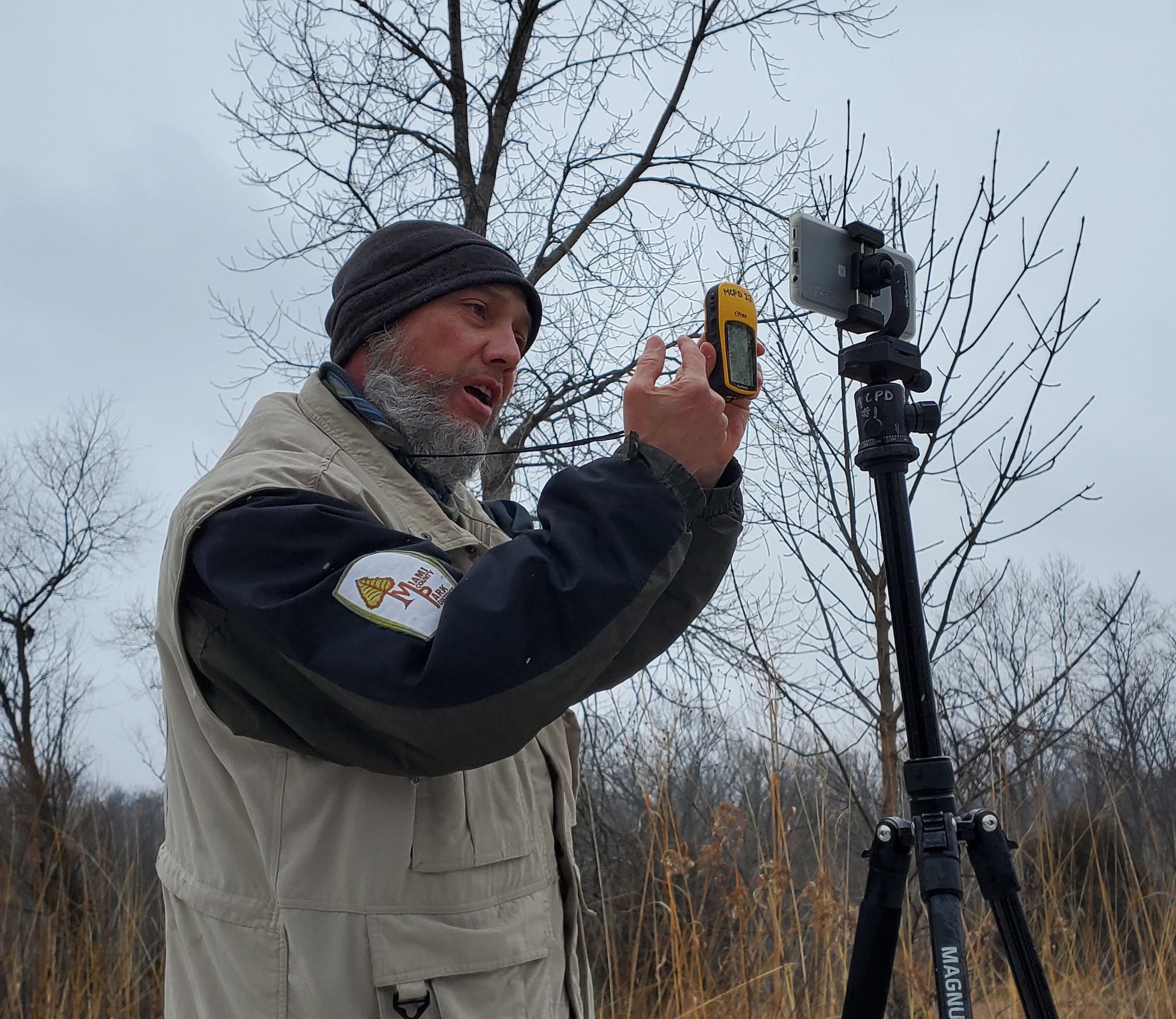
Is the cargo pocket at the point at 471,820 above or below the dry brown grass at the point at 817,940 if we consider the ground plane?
above

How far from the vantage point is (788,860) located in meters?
2.56

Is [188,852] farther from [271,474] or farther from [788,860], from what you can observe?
[788,860]

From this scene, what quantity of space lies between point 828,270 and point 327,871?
3.83 feet

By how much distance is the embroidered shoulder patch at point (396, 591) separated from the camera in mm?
958

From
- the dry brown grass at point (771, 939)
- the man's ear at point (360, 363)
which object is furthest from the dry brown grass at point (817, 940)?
the man's ear at point (360, 363)

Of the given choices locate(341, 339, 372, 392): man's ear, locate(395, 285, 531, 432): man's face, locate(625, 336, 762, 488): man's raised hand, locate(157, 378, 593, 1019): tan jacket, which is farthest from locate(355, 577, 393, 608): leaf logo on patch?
locate(341, 339, 372, 392): man's ear

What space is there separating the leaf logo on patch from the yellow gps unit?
0.48m

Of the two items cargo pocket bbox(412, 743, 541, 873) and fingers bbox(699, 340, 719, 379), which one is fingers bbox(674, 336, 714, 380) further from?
cargo pocket bbox(412, 743, 541, 873)

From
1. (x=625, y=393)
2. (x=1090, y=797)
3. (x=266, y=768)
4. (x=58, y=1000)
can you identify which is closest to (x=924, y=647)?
(x=625, y=393)

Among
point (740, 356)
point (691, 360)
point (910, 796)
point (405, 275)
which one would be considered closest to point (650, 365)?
point (691, 360)

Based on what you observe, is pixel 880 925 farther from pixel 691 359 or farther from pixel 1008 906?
pixel 691 359

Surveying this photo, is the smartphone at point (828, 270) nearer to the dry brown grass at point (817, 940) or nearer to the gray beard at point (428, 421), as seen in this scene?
the gray beard at point (428, 421)

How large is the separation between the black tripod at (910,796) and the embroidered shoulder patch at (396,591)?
2.65ft

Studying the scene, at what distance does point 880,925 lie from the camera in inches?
55.6
